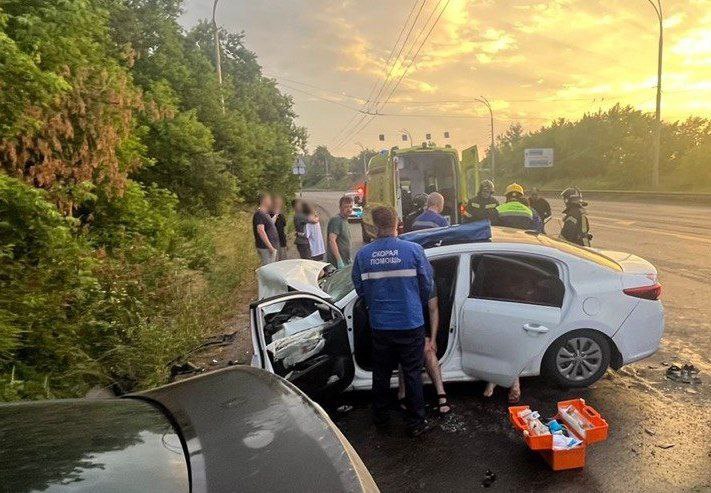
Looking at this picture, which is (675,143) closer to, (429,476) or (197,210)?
(197,210)

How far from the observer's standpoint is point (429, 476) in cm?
300

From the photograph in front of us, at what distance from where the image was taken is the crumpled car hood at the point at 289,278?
3863 mm

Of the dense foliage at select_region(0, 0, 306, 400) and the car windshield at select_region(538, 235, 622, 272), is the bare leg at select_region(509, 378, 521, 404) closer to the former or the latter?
the car windshield at select_region(538, 235, 622, 272)

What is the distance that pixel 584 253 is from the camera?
13.4ft

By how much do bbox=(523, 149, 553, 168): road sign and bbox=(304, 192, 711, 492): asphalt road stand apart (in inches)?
2137

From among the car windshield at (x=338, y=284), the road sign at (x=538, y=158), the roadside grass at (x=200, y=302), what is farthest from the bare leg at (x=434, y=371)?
the road sign at (x=538, y=158)

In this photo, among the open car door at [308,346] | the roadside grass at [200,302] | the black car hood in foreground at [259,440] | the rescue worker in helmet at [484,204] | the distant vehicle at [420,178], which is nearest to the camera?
the black car hood in foreground at [259,440]

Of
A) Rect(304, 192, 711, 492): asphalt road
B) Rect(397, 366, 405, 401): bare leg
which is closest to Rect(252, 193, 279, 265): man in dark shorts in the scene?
Rect(304, 192, 711, 492): asphalt road

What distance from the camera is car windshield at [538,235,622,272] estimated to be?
3.94 metres

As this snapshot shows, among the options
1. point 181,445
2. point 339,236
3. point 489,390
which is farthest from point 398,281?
point 339,236

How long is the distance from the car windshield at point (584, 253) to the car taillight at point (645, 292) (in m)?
0.22

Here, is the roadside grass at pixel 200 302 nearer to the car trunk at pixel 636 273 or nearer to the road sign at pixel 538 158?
the car trunk at pixel 636 273

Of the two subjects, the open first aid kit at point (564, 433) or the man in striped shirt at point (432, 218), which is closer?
the open first aid kit at point (564, 433)

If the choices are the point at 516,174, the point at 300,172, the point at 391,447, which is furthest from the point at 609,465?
the point at 516,174
